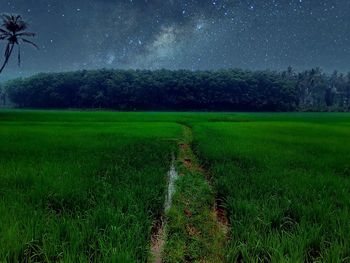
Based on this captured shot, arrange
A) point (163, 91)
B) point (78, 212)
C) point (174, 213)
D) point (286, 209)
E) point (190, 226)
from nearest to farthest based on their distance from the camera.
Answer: point (78, 212)
point (286, 209)
point (190, 226)
point (174, 213)
point (163, 91)

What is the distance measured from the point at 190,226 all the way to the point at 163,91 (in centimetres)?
10212

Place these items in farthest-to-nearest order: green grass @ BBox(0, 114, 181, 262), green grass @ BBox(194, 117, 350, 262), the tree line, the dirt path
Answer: the tree line → the dirt path → green grass @ BBox(194, 117, 350, 262) → green grass @ BBox(0, 114, 181, 262)

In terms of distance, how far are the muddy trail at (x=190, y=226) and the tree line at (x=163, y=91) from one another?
9692cm

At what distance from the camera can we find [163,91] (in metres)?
107

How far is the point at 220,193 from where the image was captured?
25.3 feet

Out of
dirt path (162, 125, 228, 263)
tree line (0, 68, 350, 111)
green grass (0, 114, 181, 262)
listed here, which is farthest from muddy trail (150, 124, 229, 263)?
tree line (0, 68, 350, 111)

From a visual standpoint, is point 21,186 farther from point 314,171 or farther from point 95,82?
point 95,82

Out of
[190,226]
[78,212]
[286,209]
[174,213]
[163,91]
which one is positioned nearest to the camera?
[78,212]

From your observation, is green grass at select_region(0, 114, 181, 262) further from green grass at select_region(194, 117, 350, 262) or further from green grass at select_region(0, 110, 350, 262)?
green grass at select_region(194, 117, 350, 262)

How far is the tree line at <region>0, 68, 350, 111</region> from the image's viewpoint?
106125mm

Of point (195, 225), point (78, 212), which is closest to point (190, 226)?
point (195, 225)

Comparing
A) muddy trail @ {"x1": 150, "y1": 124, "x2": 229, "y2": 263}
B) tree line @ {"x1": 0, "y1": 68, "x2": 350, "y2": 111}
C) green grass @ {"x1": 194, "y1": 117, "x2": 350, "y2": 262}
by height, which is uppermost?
tree line @ {"x1": 0, "y1": 68, "x2": 350, "y2": 111}

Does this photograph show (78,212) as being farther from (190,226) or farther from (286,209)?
(286,209)

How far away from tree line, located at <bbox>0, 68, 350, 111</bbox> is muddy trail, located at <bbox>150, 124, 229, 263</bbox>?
96919 millimetres
